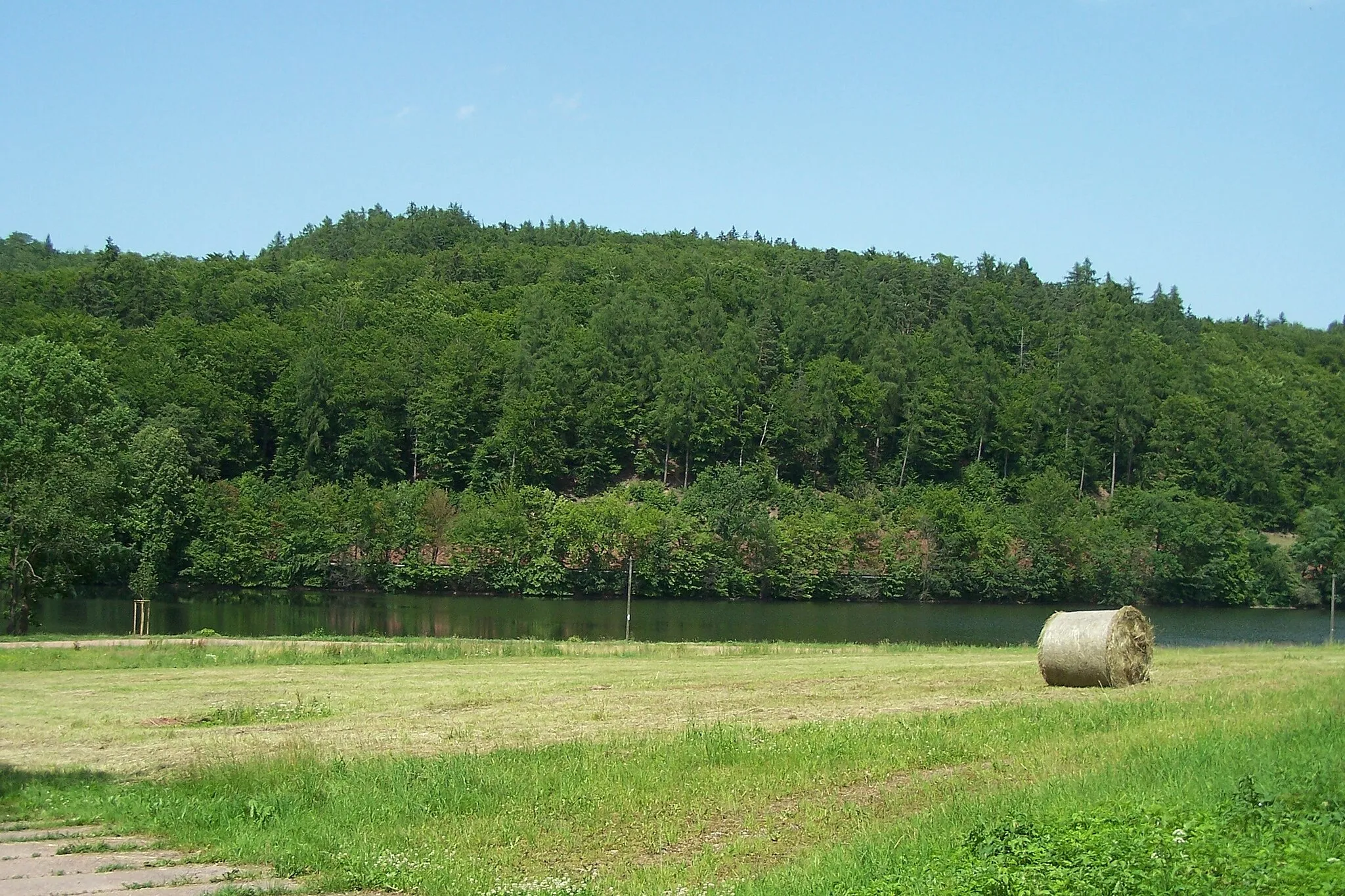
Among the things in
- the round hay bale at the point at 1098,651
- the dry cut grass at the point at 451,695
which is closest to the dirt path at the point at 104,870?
the dry cut grass at the point at 451,695

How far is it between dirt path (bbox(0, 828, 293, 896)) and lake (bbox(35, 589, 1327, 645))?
40579 millimetres

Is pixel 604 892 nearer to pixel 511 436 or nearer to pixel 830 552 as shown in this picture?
pixel 830 552

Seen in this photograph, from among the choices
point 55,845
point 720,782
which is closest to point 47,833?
point 55,845

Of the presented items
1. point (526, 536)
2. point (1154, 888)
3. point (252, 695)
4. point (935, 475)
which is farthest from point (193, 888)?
point (935, 475)

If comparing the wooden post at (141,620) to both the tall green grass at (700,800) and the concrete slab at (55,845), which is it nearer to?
the tall green grass at (700,800)

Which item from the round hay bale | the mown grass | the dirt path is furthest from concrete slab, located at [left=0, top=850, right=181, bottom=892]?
the mown grass

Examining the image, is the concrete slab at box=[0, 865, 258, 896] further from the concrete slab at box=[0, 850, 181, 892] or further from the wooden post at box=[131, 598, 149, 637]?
the wooden post at box=[131, 598, 149, 637]

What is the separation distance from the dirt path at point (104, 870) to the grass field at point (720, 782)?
1.28ft

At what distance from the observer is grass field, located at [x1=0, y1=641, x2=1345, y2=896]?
30.2 ft

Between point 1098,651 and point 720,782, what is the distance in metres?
12.3

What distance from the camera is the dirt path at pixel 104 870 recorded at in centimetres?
953

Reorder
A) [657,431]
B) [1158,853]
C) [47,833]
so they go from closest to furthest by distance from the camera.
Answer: [1158,853]
[47,833]
[657,431]

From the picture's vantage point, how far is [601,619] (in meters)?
68.0

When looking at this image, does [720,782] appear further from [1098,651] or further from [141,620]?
[141,620]
